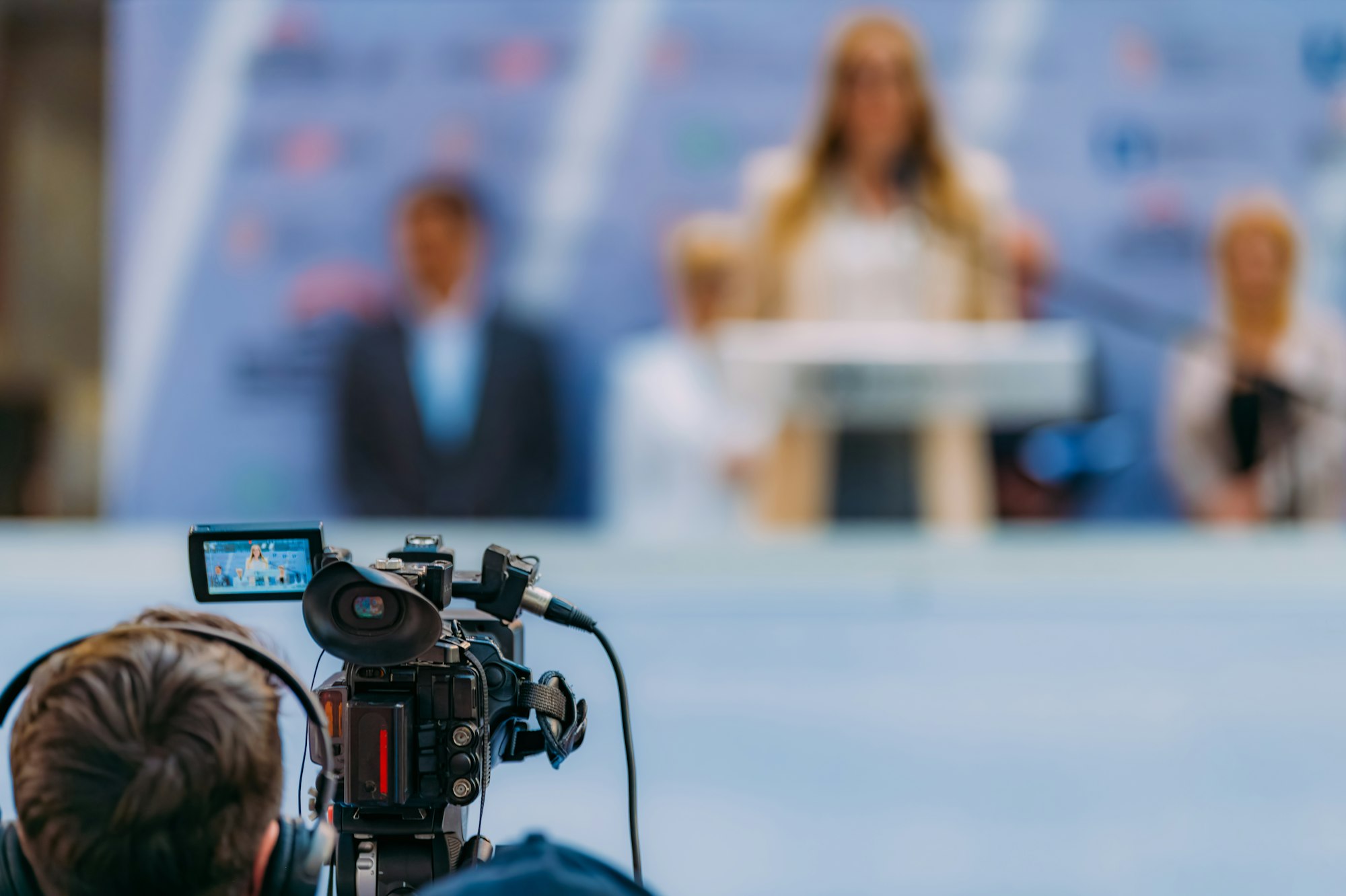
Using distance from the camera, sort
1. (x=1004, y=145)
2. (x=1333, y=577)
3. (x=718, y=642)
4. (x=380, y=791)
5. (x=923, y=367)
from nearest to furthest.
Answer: (x=380, y=791) < (x=718, y=642) < (x=1333, y=577) < (x=923, y=367) < (x=1004, y=145)

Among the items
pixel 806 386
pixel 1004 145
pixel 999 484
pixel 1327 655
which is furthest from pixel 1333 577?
pixel 1004 145

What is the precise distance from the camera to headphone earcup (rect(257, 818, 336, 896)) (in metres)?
0.92

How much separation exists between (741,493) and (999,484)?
3.10ft

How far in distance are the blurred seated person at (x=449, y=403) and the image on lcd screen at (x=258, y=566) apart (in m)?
3.46

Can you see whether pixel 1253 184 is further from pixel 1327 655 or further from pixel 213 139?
pixel 213 139

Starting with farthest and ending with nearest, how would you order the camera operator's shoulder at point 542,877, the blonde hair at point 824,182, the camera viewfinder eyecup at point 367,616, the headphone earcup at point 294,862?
the blonde hair at point 824,182 < the camera viewfinder eyecup at point 367,616 < the headphone earcup at point 294,862 < the camera operator's shoulder at point 542,877

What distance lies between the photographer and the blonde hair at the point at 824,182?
13.5ft

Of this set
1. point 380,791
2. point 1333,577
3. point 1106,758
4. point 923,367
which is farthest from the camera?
point 923,367

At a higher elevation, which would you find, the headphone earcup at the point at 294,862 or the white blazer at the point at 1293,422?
the white blazer at the point at 1293,422

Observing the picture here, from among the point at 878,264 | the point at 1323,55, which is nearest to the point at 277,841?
the point at 878,264

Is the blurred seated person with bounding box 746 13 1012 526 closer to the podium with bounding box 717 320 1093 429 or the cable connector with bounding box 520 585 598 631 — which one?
the podium with bounding box 717 320 1093 429

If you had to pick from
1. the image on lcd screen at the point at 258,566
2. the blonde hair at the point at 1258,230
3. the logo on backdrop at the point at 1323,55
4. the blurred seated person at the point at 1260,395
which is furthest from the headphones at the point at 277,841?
the logo on backdrop at the point at 1323,55

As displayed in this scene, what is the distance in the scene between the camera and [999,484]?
4598 mm

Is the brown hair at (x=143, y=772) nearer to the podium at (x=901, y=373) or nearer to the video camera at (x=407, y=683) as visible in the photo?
the video camera at (x=407, y=683)
